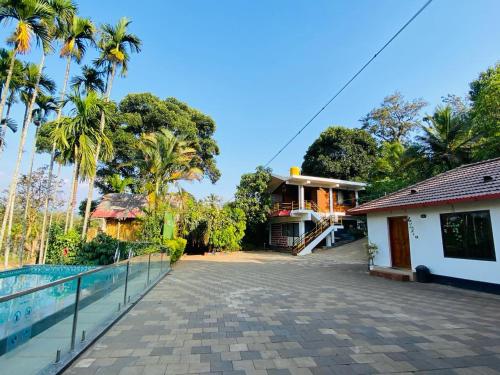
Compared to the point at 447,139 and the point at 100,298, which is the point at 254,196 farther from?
the point at 100,298

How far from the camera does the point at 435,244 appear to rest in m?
8.09

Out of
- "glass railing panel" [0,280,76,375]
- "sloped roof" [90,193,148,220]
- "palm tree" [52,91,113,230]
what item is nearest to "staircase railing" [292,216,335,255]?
"sloped roof" [90,193,148,220]

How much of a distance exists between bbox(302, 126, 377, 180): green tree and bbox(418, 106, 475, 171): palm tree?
33.6 ft

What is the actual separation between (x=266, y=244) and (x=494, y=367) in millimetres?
21747

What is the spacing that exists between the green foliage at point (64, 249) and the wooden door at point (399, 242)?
1148 cm

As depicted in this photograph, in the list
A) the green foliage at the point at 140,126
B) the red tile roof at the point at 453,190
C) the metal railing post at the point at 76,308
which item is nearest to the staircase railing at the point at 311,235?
the red tile roof at the point at 453,190

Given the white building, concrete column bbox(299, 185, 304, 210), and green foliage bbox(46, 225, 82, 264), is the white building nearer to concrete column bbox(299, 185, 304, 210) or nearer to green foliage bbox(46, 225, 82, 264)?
concrete column bbox(299, 185, 304, 210)

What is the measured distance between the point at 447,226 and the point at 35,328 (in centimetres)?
926

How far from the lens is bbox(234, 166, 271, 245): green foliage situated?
21328 mm

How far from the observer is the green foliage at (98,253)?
33.3 ft

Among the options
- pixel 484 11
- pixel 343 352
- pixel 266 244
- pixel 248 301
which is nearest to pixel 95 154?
pixel 248 301

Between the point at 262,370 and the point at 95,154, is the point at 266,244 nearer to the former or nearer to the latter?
the point at 95,154

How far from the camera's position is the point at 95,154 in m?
11.5

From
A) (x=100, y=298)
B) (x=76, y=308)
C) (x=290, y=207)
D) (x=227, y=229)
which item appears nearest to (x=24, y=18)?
(x=100, y=298)
